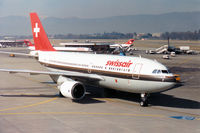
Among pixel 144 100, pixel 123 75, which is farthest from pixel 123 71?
pixel 144 100

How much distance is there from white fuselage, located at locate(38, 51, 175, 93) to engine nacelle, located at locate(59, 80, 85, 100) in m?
2.38

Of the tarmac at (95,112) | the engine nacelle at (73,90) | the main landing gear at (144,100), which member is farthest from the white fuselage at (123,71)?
the engine nacelle at (73,90)

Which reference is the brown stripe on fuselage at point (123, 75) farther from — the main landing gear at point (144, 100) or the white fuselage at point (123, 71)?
the main landing gear at point (144, 100)

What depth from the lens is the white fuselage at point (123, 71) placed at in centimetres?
2284

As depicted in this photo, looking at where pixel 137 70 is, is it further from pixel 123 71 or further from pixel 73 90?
pixel 73 90

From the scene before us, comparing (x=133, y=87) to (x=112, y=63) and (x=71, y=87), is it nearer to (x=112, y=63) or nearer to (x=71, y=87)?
(x=112, y=63)

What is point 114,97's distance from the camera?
2856 centimetres

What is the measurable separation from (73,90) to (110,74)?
3.83 metres

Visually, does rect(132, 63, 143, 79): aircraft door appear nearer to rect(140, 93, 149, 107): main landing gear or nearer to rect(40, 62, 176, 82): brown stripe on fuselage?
rect(40, 62, 176, 82): brown stripe on fuselage

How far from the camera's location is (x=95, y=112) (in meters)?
22.2

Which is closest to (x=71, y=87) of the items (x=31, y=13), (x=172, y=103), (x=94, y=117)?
(x=94, y=117)

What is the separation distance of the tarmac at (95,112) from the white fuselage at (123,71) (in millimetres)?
1872

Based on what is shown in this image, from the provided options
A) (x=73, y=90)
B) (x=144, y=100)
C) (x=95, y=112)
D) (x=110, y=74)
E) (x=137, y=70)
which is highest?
(x=137, y=70)

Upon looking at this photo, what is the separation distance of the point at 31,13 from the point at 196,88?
23.9 m
